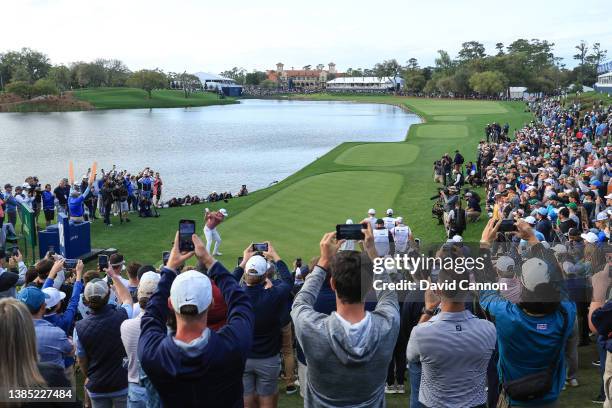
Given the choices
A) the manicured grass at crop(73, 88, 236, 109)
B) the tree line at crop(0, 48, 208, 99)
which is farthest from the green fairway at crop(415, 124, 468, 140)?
the tree line at crop(0, 48, 208, 99)

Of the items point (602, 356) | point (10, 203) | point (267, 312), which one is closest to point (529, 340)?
point (267, 312)

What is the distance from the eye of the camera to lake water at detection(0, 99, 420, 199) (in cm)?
4528

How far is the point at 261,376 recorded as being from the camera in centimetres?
653

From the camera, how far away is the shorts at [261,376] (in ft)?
21.3

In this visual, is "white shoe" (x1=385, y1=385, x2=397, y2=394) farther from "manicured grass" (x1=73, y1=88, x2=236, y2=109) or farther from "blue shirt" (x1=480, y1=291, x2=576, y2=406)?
"manicured grass" (x1=73, y1=88, x2=236, y2=109)

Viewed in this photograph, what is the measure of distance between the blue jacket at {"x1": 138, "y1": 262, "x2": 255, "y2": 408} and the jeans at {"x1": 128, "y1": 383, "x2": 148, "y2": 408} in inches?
79.5

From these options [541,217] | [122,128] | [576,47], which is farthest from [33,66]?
[541,217]

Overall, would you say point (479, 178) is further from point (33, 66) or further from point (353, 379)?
point (33, 66)

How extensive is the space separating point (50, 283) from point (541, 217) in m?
11.2

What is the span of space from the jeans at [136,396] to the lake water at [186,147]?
3108 centimetres

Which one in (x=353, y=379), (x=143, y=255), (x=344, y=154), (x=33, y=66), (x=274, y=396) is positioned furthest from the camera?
(x=33, y=66)

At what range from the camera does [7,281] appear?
707cm

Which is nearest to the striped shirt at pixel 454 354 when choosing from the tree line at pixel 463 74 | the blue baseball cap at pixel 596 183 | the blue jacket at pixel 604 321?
the blue jacket at pixel 604 321

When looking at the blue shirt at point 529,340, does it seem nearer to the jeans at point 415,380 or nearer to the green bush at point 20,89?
the jeans at point 415,380
